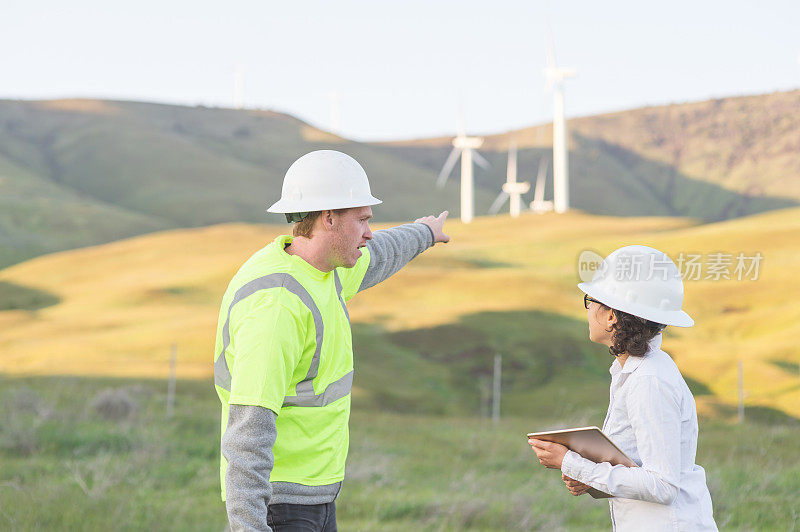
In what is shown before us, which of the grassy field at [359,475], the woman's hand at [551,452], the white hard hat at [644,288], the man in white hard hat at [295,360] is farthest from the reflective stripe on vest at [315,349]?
the grassy field at [359,475]

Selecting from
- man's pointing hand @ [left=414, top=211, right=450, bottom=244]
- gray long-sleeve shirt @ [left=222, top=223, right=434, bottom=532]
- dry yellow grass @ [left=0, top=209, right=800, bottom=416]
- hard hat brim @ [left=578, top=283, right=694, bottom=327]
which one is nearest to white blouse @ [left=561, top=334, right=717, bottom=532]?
hard hat brim @ [left=578, top=283, right=694, bottom=327]

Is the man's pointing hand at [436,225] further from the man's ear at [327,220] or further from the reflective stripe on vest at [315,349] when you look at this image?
the reflective stripe on vest at [315,349]

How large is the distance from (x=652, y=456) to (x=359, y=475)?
7.60m

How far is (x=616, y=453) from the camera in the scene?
3570 millimetres

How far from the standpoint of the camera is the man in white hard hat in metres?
3.40

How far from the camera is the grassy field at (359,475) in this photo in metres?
7.73

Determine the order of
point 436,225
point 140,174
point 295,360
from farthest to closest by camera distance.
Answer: point 140,174
point 436,225
point 295,360

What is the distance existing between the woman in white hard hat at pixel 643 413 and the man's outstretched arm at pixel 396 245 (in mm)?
1352

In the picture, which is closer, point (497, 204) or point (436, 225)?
point (436, 225)

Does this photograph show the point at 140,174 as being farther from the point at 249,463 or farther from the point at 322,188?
the point at 249,463

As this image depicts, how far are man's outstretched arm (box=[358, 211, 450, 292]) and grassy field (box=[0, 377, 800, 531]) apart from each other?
3410mm

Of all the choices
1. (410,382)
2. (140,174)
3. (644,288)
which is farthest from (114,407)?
(140,174)

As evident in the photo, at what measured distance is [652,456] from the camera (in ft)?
11.3

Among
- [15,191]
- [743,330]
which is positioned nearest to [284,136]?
[15,191]
